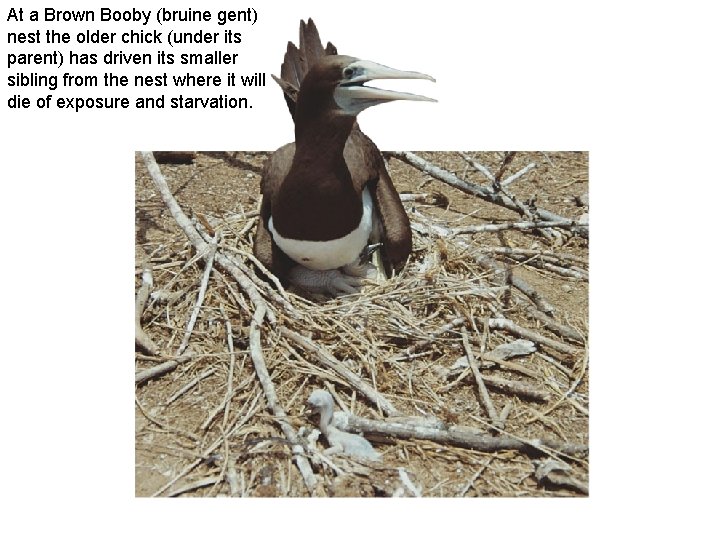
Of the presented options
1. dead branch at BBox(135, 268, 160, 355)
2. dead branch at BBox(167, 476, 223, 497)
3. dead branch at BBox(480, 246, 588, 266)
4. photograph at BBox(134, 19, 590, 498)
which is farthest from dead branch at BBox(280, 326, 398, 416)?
dead branch at BBox(480, 246, 588, 266)

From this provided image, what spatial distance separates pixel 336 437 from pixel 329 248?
1.05m

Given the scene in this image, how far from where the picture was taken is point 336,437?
361 cm

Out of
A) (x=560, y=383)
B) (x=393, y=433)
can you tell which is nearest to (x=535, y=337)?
(x=560, y=383)

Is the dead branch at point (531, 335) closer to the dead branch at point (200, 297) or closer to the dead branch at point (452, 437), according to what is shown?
the dead branch at point (452, 437)

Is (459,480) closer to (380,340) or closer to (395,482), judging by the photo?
(395,482)

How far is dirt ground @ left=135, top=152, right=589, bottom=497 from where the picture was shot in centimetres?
354

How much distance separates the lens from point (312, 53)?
450 centimetres

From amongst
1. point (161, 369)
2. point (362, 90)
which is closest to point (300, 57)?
point (362, 90)

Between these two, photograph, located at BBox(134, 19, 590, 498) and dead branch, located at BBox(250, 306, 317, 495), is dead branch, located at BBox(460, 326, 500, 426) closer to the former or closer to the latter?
photograph, located at BBox(134, 19, 590, 498)

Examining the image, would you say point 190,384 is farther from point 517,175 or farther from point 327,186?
point 517,175

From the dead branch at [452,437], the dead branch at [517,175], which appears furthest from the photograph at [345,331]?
the dead branch at [517,175]

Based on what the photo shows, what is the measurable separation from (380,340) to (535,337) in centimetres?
72

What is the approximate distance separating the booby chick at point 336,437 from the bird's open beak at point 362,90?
1.23m

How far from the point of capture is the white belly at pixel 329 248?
4340mm
